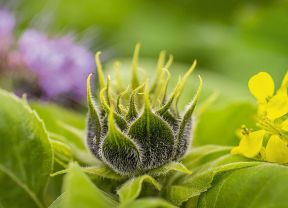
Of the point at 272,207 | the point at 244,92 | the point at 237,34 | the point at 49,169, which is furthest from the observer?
the point at 237,34

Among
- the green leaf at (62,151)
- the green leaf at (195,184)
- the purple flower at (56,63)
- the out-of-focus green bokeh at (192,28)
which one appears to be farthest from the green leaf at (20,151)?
the out-of-focus green bokeh at (192,28)

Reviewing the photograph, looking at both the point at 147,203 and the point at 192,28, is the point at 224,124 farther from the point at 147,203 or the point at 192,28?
the point at 192,28

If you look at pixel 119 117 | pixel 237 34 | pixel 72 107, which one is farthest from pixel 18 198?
pixel 237 34

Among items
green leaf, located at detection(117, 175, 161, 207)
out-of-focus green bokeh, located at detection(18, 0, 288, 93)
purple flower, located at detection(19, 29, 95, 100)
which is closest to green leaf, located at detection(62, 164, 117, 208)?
green leaf, located at detection(117, 175, 161, 207)

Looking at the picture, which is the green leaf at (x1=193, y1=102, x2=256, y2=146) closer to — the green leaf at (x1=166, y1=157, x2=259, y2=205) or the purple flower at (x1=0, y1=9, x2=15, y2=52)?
the green leaf at (x1=166, y1=157, x2=259, y2=205)

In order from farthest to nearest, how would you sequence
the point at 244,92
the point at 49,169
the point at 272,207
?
the point at 244,92, the point at 49,169, the point at 272,207

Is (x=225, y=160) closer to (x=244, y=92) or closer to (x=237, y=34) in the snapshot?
(x=244, y=92)

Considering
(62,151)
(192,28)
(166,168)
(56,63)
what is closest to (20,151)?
(62,151)
